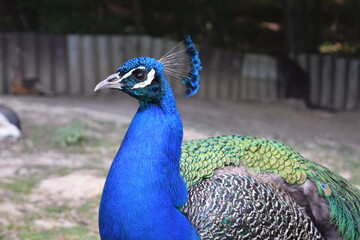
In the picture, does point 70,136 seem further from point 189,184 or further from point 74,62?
point 74,62

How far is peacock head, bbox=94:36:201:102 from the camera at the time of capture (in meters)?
1.87

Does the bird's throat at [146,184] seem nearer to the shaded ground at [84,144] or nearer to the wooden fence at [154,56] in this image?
the shaded ground at [84,144]

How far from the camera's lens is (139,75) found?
6.12ft

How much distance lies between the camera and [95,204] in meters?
3.46

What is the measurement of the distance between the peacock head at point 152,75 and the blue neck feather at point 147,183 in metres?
0.05

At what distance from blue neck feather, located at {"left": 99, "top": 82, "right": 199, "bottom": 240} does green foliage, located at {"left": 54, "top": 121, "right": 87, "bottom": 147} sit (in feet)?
9.49

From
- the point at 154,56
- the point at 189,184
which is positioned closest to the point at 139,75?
the point at 189,184

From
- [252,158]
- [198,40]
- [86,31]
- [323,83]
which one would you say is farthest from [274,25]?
[252,158]

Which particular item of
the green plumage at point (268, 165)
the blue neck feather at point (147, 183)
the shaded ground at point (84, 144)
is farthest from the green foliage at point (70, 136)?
the blue neck feather at point (147, 183)

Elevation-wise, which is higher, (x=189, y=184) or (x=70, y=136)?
(x=189, y=184)

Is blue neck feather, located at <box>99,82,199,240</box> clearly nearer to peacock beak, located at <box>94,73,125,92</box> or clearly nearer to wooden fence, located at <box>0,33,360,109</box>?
peacock beak, located at <box>94,73,125,92</box>

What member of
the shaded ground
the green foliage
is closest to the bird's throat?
the shaded ground

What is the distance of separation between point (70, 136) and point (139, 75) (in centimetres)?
304

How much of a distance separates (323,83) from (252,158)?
6484mm
